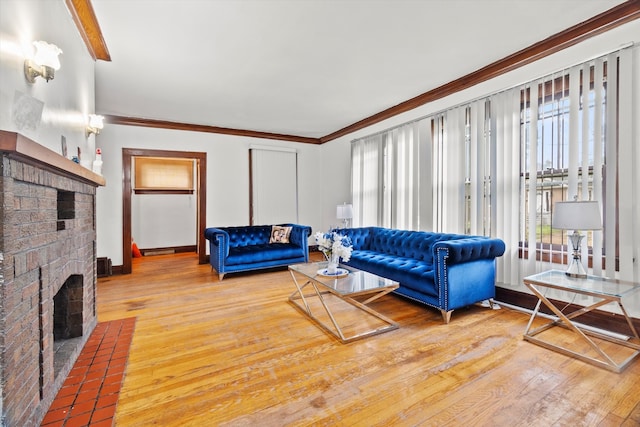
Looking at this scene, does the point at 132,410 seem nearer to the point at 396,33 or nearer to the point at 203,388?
the point at 203,388

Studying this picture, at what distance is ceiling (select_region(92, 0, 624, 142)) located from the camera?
2461 millimetres

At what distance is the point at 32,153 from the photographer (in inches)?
55.4

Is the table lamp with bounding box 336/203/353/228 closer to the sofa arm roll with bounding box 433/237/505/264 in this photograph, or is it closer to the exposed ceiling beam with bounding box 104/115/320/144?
the exposed ceiling beam with bounding box 104/115/320/144

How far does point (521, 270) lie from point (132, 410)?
3659 mm

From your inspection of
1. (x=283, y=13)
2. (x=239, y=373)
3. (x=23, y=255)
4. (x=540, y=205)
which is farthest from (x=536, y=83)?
(x=23, y=255)

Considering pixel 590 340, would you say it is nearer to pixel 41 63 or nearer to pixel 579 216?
pixel 579 216

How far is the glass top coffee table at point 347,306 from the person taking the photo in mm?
2664

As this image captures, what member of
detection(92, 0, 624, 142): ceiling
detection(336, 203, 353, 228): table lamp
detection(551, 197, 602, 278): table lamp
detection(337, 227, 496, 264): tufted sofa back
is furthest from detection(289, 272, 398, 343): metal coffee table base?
detection(92, 0, 624, 142): ceiling

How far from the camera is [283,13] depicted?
251 cm

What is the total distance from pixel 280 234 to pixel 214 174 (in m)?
1.91

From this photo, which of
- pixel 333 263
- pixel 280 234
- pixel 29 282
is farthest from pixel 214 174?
pixel 29 282

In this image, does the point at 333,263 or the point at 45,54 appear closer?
the point at 45,54

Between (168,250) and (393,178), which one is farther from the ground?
(393,178)

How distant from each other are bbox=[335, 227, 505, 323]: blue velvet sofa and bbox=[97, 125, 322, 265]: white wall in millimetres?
3359
